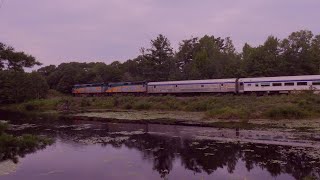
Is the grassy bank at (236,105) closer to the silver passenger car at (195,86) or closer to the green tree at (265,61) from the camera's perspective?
the silver passenger car at (195,86)

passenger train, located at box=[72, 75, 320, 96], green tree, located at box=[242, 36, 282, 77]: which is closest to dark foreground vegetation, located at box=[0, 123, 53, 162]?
passenger train, located at box=[72, 75, 320, 96]

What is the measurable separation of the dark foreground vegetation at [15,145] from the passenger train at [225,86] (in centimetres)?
3367

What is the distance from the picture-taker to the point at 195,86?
59.7 meters

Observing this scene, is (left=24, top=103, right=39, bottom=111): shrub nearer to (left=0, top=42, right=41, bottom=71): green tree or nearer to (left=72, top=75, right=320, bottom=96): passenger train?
(left=72, top=75, right=320, bottom=96): passenger train

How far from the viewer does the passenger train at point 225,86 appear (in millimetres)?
49044

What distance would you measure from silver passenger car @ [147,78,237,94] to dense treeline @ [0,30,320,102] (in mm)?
13466

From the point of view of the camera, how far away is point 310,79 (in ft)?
158

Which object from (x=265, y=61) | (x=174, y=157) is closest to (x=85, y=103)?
(x=265, y=61)

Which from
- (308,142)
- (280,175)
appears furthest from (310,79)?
(280,175)

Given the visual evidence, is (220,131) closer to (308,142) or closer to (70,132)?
(308,142)

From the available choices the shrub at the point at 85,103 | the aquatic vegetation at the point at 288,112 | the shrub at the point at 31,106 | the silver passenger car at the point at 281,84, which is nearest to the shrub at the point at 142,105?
the silver passenger car at the point at 281,84

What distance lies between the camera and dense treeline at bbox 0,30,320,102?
7006 centimetres

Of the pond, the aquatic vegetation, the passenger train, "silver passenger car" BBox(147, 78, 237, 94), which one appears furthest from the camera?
"silver passenger car" BBox(147, 78, 237, 94)

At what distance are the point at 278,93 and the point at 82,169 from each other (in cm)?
3858
